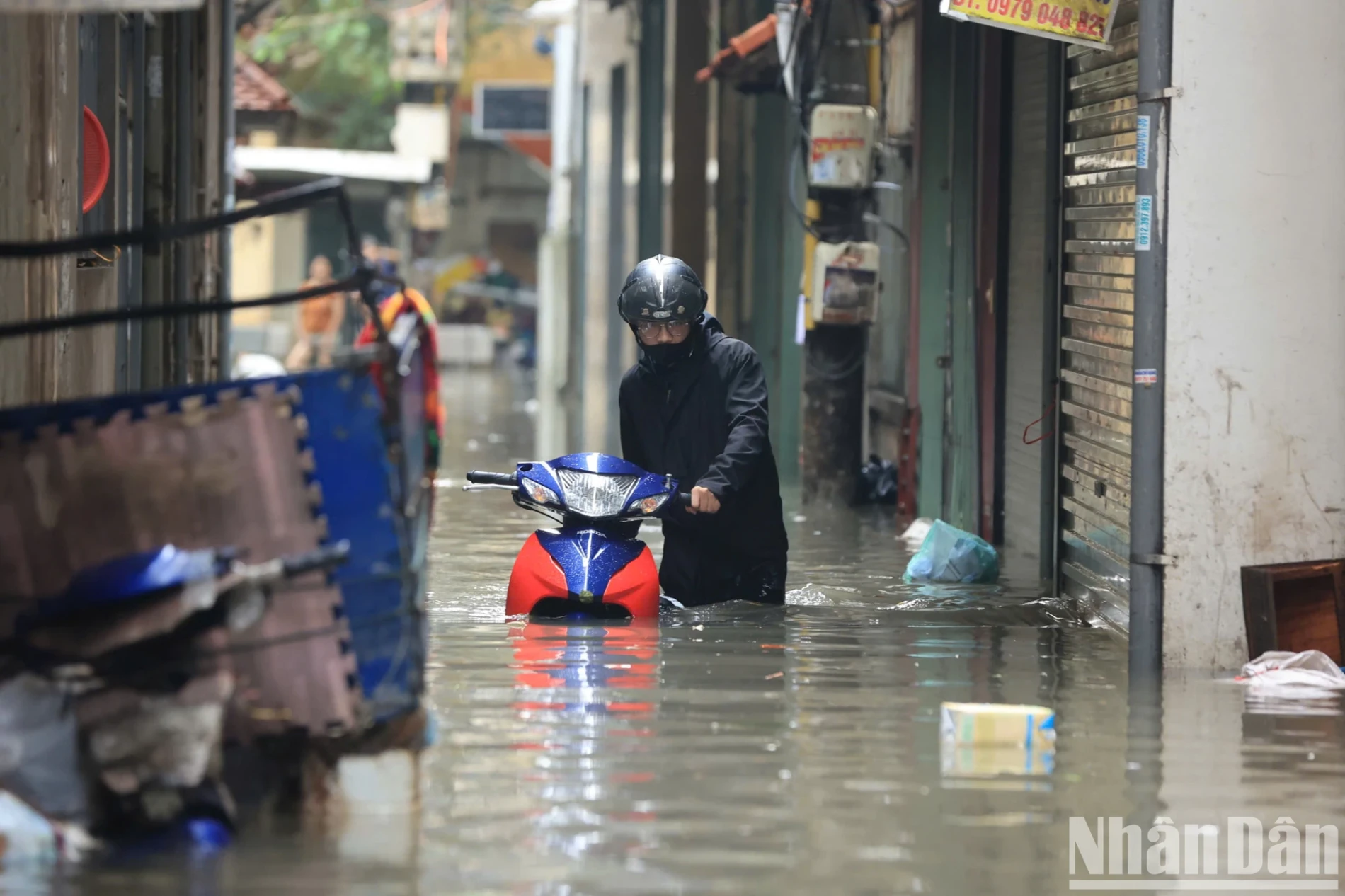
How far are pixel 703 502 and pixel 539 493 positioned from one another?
65 cm

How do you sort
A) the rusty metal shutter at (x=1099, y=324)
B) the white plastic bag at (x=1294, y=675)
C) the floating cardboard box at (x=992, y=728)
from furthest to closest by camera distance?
the rusty metal shutter at (x=1099, y=324) < the white plastic bag at (x=1294, y=675) < the floating cardboard box at (x=992, y=728)

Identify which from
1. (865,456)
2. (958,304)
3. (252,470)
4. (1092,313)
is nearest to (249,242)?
(865,456)

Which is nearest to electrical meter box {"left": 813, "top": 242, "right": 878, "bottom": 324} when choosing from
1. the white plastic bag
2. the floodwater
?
the floodwater

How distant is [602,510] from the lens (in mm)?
8180

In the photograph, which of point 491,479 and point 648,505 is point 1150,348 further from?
point 491,479

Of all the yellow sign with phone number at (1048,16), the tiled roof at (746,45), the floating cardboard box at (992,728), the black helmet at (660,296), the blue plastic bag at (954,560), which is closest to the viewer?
the floating cardboard box at (992,728)

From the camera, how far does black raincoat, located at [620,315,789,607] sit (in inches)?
348

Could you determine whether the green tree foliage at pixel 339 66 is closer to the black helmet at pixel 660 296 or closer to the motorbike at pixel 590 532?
the black helmet at pixel 660 296

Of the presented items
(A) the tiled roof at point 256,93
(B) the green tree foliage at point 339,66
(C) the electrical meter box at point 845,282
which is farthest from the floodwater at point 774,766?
(B) the green tree foliage at point 339,66

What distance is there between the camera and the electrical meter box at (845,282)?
45.8 feet

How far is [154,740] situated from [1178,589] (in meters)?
4.30

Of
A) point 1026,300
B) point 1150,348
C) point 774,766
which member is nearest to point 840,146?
point 1026,300

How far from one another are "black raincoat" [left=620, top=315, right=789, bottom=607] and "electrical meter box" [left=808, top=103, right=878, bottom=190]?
504 cm

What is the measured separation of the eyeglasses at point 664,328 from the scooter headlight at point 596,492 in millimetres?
760
